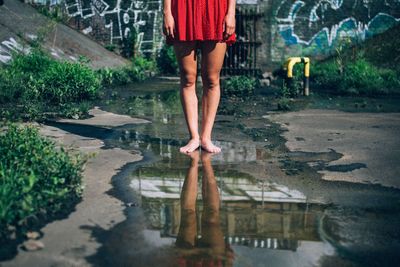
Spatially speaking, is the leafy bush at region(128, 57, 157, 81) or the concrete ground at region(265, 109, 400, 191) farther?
the leafy bush at region(128, 57, 157, 81)

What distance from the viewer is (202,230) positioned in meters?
2.10

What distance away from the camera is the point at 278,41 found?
1284cm

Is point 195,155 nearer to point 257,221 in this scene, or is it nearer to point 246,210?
point 246,210

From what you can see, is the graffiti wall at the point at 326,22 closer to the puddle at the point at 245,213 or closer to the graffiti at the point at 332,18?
the graffiti at the point at 332,18

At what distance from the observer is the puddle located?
73.9 inches

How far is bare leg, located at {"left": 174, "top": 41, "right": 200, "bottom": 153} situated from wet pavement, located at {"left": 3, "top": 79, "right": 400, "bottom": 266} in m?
0.17

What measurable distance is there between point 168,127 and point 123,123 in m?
0.49

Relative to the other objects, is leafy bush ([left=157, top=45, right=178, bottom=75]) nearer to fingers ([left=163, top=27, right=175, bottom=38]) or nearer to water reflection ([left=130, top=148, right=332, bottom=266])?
fingers ([left=163, top=27, right=175, bottom=38])

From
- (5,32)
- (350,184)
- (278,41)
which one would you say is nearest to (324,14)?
(278,41)

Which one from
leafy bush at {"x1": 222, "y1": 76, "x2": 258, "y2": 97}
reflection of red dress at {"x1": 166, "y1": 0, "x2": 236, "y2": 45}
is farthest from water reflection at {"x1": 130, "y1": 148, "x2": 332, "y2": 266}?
leafy bush at {"x1": 222, "y1": 76, "x2": 258, "y2": 97}

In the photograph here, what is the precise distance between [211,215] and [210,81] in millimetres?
1652

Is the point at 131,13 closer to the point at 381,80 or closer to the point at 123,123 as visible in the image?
the point at 381,80

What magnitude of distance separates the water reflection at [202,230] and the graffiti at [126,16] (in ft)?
35.8

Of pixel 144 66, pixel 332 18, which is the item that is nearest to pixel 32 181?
pixel 144 66
